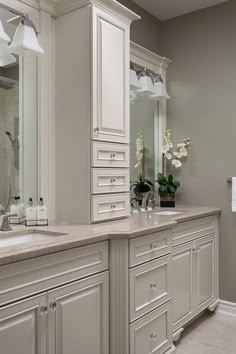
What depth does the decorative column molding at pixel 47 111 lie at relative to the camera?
203cm

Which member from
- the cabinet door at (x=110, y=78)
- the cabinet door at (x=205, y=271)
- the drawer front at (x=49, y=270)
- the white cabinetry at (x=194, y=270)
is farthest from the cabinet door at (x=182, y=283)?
the cabinet door at (x=110, y=78)

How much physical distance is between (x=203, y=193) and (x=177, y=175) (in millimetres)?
303

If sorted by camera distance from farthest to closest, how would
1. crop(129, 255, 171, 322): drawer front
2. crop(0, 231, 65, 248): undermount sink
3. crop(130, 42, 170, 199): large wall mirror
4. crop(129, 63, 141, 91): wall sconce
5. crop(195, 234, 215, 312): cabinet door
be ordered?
1. crop(130, 42, 170, 199): large wall mirror
2. crop(129, 63, 141, 91): wall sconce
3. crop(195, 234, 215, 312): cabinet door
4. crop(129, 255, 171, 322): drawer front
5. crop(0, 231, 65, 248): undermount sink

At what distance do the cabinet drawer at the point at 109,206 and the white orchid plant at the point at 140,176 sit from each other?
623 mm

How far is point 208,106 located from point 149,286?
175cm

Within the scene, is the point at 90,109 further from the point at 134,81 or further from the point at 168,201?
the point at 168,201

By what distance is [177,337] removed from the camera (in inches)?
Answer: 89.2

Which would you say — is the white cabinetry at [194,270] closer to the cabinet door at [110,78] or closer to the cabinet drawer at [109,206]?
the cabinet drawer at [109,206]

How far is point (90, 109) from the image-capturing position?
194 centimetres

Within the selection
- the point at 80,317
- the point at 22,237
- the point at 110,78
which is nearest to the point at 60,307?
the point at 80,317

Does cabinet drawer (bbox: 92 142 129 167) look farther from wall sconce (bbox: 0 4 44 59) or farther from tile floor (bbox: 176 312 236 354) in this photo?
tile floor (bbox: 176 312 236 354)

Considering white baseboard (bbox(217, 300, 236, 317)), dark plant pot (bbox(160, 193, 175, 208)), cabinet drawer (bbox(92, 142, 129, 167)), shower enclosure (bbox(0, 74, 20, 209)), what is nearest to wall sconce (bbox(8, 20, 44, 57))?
shower enclosure (bbox(0, 74, 20, 209))

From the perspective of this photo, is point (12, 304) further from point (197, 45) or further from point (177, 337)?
point (197, 45)

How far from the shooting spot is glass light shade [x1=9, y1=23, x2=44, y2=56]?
5.92 feet
